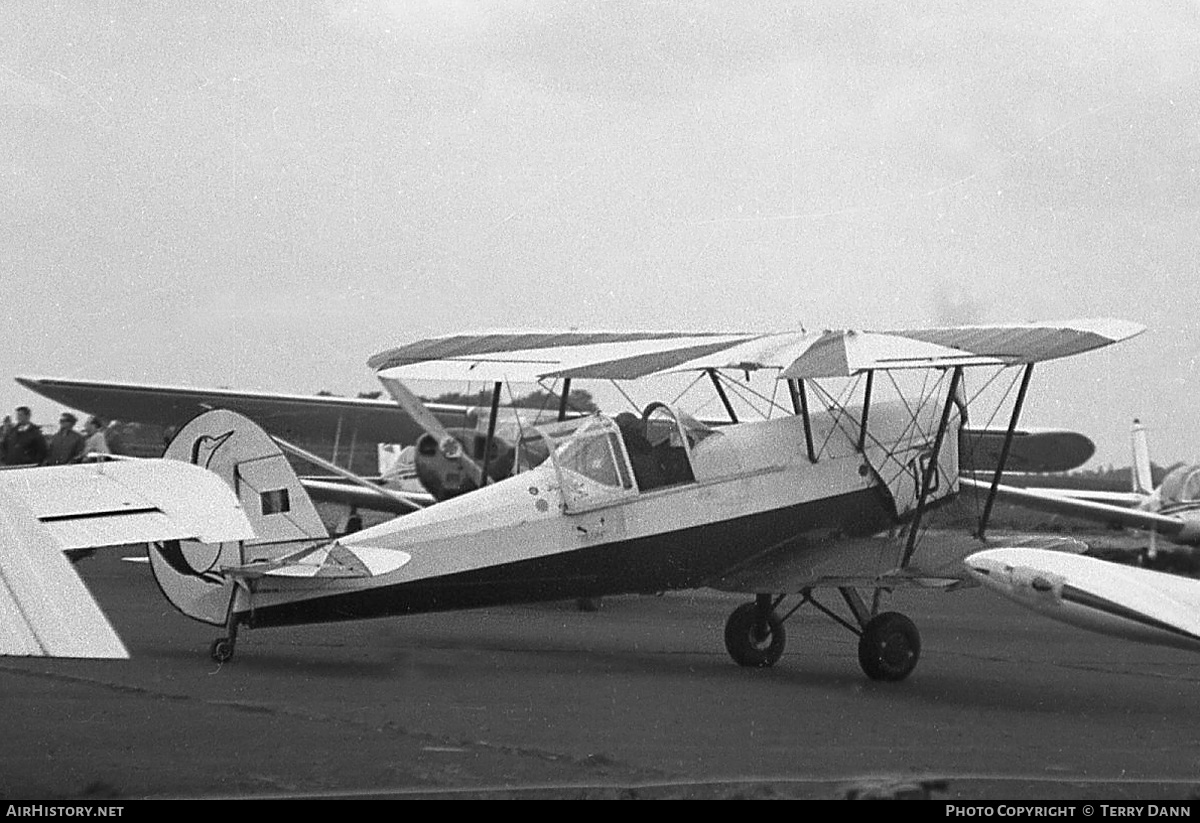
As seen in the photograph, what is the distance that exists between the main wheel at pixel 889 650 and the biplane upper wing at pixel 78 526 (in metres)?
6.78

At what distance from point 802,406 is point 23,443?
30.6 ft

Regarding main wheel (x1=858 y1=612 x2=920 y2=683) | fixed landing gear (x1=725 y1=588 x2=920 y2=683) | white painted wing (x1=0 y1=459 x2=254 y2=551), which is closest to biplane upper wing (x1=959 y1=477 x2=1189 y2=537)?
fixed landing gear (x1=725 y1=588 x2=920 y2=683)

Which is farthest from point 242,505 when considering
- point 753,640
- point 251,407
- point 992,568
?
point 251,407

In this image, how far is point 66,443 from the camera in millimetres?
18141

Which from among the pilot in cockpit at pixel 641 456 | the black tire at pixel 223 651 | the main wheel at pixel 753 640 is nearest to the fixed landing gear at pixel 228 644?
the black tire at pixel 223 651

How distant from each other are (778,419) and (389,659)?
340 centimetres

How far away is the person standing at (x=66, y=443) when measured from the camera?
58.7 ft

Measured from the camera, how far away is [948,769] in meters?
7.08

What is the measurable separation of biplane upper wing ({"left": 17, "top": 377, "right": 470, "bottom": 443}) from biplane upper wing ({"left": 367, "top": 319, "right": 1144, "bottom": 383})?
12683mm

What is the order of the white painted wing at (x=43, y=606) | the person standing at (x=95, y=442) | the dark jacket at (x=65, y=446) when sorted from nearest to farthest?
1. the white painted wing at (x=43, y=606)
2. the person standing at (x=95, y=442)
3. the dark jacket at (x=65, y=446)

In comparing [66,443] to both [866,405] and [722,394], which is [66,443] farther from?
[866,405]

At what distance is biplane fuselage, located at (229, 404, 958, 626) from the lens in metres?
10.4

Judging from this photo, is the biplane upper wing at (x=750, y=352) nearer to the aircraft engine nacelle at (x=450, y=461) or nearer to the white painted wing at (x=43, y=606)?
the aircraft engine nacelle at (x=450, y=461)

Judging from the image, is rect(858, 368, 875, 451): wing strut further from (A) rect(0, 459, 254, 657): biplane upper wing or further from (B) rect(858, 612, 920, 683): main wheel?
(A) rect(0, 459, 254, 657): biplane upper wing
